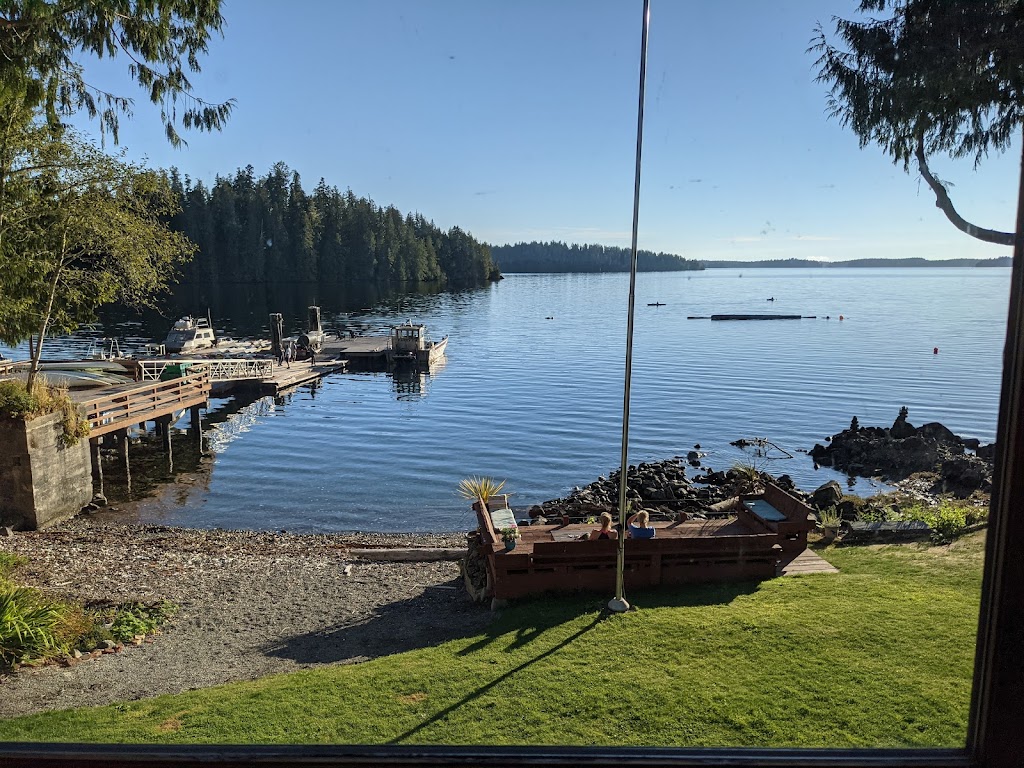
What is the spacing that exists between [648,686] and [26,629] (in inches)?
268

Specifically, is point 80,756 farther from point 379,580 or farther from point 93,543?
point 93,543

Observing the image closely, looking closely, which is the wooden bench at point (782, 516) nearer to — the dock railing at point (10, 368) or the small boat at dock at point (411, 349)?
the dock railing at point (10, 368)

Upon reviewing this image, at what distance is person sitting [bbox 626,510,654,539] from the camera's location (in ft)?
29.4

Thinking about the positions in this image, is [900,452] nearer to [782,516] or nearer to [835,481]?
[835,481]

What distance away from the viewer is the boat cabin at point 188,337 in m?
41.7

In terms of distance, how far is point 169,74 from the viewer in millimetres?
8938

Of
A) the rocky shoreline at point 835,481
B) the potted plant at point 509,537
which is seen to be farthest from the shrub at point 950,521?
the potted plant at point 509,537

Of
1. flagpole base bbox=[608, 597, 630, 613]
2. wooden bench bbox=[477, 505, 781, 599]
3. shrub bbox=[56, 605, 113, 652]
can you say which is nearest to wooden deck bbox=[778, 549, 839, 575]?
wooden bench bbox=[477, 505, 781, 599]

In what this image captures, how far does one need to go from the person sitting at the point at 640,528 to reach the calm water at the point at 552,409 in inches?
163

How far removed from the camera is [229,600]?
10.8 meters

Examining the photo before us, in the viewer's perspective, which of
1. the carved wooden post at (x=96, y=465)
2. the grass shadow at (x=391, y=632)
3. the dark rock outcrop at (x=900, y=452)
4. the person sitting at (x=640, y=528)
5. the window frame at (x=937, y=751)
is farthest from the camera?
the dark rock outcrop at (x=900, y=452)

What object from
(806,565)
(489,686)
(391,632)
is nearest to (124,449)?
(391,632)

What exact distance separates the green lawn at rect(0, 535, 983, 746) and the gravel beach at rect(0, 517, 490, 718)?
3.75ft

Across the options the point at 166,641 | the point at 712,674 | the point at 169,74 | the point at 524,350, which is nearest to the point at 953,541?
the point at 712,674
